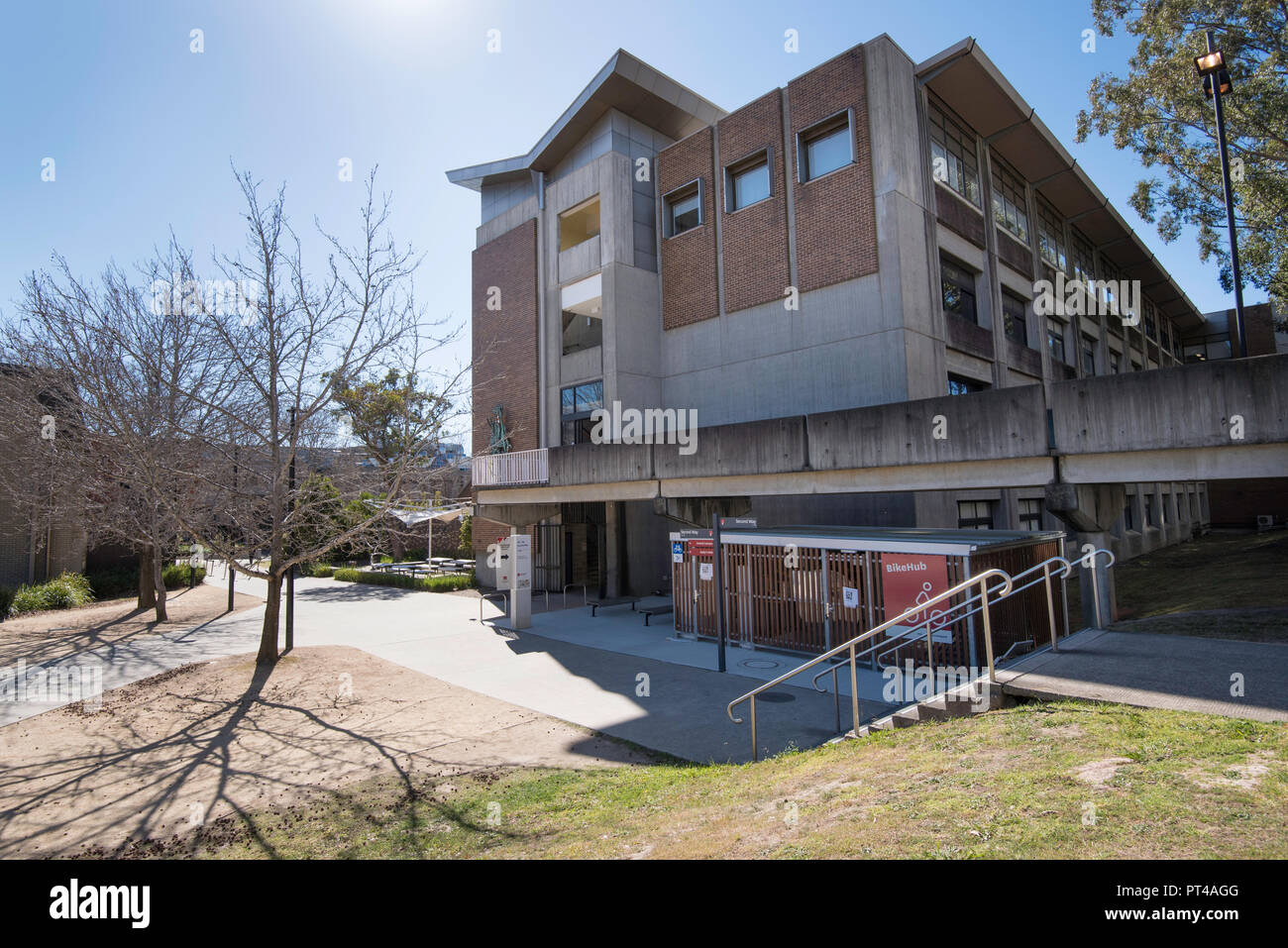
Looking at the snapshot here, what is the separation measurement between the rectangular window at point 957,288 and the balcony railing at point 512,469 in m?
12.9

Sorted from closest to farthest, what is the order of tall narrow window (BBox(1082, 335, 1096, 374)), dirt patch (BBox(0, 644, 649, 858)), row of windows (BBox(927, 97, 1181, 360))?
dirt patch (BBox(0, 644, 649, 858)) → row of windows (BBox(927, 97, 1181, 360)) → tall narrow window (BBox(1082, 335, 1096, 374))

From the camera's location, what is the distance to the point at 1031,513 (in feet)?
74.8

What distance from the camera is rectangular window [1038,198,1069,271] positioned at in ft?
90.2

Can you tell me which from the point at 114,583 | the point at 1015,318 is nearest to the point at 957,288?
the point at 1015,318

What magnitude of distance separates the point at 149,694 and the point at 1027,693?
1256 cm

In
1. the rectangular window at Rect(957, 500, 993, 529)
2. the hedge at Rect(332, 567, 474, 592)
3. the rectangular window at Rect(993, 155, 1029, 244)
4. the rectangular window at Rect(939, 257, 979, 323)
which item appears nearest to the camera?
the rectangular window at Rect(957, 500, 993, 529)

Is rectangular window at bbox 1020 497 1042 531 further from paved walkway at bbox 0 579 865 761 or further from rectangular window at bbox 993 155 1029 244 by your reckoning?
paved walkway at bbox 0 579 865 761

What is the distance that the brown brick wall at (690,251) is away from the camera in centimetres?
2208

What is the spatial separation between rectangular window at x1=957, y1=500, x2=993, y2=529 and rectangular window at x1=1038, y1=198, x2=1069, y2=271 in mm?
12758

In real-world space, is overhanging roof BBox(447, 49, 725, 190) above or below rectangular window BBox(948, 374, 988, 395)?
above

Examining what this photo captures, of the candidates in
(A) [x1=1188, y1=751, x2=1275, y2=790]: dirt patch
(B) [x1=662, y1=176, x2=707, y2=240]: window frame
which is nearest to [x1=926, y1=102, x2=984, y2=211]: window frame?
(B) [x1=662, y1=176, x2=707, y2=240]: window frame
